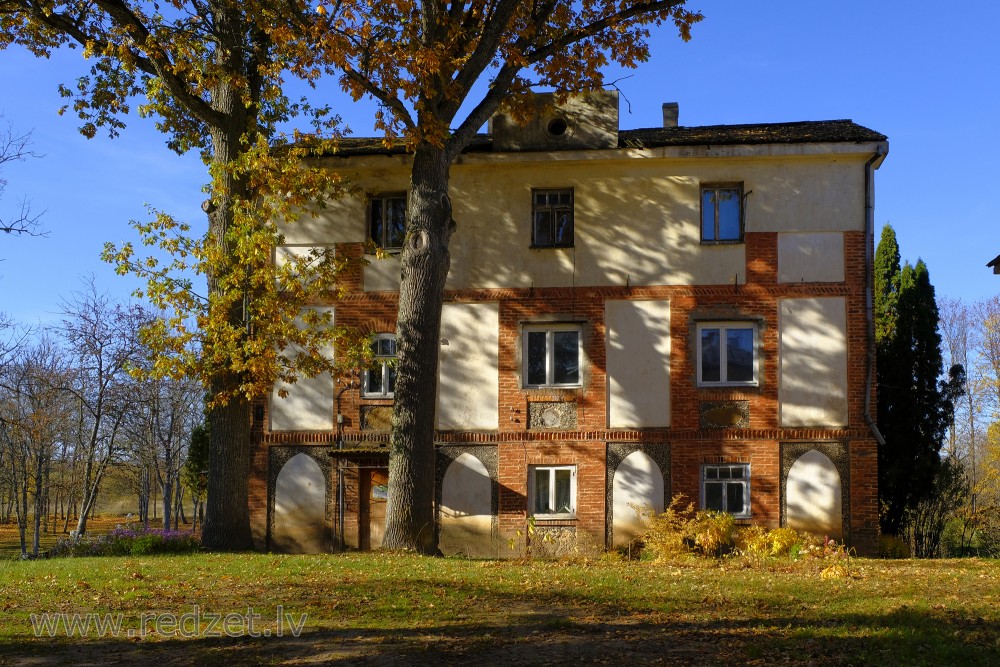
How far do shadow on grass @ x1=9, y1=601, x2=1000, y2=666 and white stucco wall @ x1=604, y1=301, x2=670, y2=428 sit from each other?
9859 mm

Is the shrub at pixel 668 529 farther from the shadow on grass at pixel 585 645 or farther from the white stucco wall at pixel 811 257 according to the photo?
the shadow on grass at pixel 585 645

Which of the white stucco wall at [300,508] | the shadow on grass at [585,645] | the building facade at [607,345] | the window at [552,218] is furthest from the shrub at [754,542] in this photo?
the white stucco wall at [300,508]

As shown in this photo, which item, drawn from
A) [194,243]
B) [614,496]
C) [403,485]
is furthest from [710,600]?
[194,243]

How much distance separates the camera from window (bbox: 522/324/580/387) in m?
20.2

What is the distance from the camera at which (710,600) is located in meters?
11.2

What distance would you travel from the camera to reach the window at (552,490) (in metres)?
19.9

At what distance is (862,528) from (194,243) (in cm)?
1380

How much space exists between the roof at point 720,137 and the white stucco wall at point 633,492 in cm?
650

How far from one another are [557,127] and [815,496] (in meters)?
9.20

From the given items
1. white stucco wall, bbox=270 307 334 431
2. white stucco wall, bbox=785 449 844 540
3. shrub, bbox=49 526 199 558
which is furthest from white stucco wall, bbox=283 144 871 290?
shrub, bbox=49 526 199 558

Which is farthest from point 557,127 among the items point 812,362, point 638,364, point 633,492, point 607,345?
point 633,492

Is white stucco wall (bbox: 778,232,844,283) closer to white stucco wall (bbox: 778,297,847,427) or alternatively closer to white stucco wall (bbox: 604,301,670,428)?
white stucco wall (bbox: 778,297,847,427)

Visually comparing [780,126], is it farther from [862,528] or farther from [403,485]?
[403,485]

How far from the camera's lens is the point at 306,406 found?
20.7 metres
